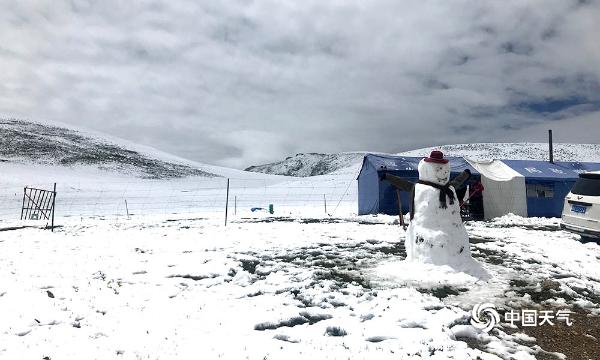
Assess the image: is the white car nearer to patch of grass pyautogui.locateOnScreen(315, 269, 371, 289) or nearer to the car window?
the car window

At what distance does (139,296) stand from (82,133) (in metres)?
120

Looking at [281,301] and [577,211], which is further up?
[577,211]

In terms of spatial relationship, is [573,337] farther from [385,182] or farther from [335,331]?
[385,182]

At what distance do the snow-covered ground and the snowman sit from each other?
0.42 meters

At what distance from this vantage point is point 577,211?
10.0 m

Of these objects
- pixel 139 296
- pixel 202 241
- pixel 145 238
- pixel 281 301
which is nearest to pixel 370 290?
pixel 281 301

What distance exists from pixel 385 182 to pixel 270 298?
16055 mm

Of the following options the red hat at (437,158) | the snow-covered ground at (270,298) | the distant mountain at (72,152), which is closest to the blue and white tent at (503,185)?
the snow-covered ground at (270,298)

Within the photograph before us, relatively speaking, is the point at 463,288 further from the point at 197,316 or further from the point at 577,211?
the point at 577,211
